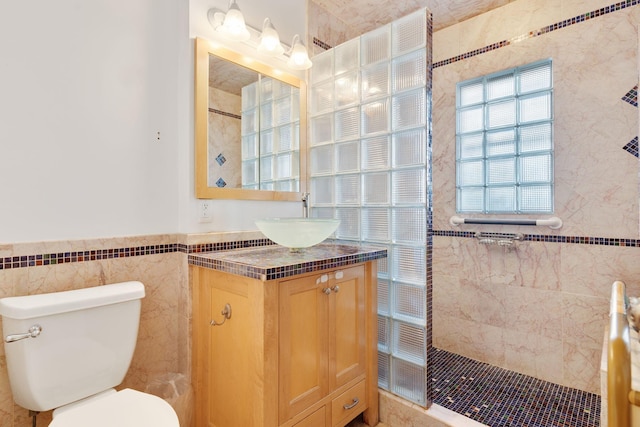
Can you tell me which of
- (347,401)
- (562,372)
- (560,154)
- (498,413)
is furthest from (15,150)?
(562,372)

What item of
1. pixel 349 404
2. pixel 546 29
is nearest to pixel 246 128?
pixel 349 404

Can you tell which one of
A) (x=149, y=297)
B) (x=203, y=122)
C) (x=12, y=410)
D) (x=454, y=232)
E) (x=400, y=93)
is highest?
(x=400, y=93)

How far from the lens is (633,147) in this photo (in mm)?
1833

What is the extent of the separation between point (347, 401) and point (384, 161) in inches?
48.7

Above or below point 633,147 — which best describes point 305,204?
below

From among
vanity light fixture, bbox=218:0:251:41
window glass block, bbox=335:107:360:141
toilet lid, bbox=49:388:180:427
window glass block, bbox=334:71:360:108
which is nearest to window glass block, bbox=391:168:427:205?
window glass block, bbox=335:107:360:141

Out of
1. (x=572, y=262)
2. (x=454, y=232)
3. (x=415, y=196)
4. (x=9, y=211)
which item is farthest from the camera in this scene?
(x=454, y=232)

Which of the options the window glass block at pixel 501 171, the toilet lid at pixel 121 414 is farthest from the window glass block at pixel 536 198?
the toilet lid at pixel 121 414

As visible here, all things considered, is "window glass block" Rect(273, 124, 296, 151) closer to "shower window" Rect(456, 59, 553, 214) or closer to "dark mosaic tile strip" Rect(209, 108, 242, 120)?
"dark mosaic tile strip" Rect(209, 108, 242, 120)

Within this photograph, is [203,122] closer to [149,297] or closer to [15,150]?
[15,150]

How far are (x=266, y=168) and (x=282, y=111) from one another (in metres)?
0.38

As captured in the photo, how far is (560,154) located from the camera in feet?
6.77

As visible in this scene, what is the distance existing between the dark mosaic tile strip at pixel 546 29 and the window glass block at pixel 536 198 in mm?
962

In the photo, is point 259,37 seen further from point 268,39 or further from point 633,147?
point 633,147
